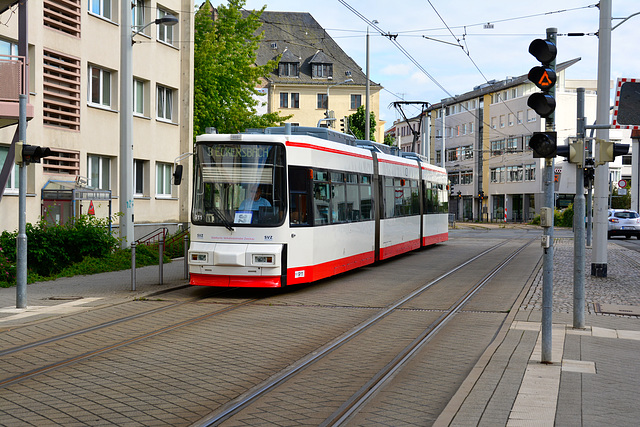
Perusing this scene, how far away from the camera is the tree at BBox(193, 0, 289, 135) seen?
34.7 metres

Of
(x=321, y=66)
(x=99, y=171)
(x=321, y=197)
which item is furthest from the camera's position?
(x=321, y=66)

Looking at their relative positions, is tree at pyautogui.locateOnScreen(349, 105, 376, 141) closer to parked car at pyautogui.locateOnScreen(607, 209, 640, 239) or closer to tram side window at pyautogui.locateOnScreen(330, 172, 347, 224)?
parked car at pyautogui.locateOnScreen(607, 209, 640, 239)

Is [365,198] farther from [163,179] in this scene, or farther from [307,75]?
[307,75]

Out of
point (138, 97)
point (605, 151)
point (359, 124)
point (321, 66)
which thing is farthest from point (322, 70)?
point (605, 151)

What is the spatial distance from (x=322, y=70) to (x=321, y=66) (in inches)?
16.0

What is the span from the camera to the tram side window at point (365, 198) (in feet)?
60.6

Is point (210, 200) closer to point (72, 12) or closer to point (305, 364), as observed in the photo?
point (305, 364)

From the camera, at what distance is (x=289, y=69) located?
74812 millimetres

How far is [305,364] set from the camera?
8148mm

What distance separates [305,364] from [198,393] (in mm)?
1561

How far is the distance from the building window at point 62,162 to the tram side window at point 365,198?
9894 millimetres

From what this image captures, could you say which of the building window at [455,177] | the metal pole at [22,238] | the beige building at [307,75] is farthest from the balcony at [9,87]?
the building window at [455,177]

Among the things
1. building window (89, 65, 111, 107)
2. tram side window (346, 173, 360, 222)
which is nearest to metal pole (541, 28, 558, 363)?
tram side window (346, 173, 360, 222)

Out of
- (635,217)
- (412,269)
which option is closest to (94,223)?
(412,269)
